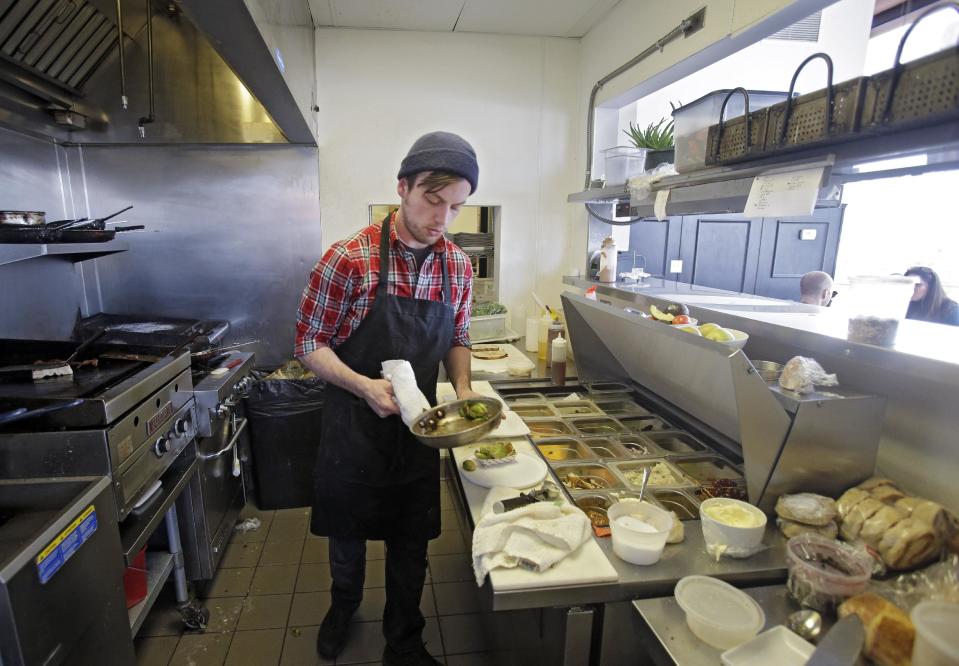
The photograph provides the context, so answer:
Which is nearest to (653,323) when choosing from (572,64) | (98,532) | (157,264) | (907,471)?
(907,471)

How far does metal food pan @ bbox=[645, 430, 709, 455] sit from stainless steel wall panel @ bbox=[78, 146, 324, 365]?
2.34m

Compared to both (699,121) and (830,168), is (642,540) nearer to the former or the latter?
(830,168)

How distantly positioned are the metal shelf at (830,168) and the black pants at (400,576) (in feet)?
4.87

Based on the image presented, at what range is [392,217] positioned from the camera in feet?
5.65

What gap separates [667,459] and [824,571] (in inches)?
28.9

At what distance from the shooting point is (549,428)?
2.11m

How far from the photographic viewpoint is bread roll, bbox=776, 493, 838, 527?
124 centimetres

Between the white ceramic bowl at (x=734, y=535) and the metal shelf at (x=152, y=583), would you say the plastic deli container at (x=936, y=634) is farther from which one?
Answer: the metal shelf at (x=152, y=583)

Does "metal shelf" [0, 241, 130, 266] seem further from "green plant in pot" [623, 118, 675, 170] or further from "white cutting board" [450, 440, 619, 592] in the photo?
"green plant in pot" [623, 118, 675, 170]

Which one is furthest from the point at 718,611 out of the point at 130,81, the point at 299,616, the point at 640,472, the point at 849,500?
the point at 130,81

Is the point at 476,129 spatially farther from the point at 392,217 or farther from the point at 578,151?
the point at 392,217

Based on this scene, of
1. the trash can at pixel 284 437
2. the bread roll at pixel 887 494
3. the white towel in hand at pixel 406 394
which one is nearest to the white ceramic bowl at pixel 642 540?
the bread roll at pixel 887 494

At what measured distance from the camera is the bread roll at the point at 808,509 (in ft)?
4.08

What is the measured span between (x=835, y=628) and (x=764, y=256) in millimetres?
3658
